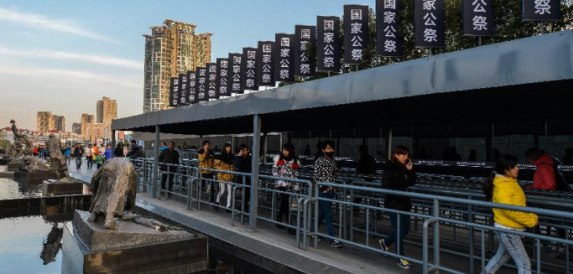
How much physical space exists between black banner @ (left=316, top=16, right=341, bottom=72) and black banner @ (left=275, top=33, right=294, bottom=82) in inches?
139

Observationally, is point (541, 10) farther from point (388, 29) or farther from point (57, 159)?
point (57, 159)


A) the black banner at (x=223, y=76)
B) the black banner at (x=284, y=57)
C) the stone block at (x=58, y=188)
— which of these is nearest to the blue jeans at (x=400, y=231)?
the stone block at (x=58, y=188)

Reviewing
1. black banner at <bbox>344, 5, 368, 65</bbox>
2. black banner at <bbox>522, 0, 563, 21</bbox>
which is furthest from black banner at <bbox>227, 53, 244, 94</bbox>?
black banner at <bbox>522, 0, 563, 21</bbox>

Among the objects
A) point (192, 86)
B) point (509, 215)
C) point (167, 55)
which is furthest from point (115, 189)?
point (167, 55)

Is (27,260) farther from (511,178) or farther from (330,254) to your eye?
(511,178)

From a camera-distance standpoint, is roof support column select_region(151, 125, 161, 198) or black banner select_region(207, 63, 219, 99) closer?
roof support column select_region(151, 125, 161, 198)

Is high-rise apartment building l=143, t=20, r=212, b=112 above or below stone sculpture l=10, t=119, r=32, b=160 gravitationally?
above

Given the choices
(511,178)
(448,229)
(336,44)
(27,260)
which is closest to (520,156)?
(336,44)

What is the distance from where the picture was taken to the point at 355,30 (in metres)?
18.2

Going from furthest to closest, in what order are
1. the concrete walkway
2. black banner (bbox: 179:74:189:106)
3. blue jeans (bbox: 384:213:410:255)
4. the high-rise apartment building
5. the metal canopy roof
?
1. the high-rise apartment building
2. black banner (bbox: 179:74:189:106)
3. the concrete walkway
4. blue jeans (bbox: 384:213:410:255)
5. the metal canopy roof

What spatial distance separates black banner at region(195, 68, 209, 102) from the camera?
105 ft

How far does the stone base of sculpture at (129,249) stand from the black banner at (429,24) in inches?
437

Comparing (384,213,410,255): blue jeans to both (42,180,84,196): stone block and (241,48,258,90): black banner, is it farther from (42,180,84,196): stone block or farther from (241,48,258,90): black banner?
(241,48,258,90): black banner

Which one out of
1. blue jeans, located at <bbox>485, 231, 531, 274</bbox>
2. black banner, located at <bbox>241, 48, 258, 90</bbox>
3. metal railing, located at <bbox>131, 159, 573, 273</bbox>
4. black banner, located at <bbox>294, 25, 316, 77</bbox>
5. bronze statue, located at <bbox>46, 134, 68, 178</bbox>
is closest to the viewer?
blue jeans, located at <bbox>485, 231, 531, 274</bbox>
